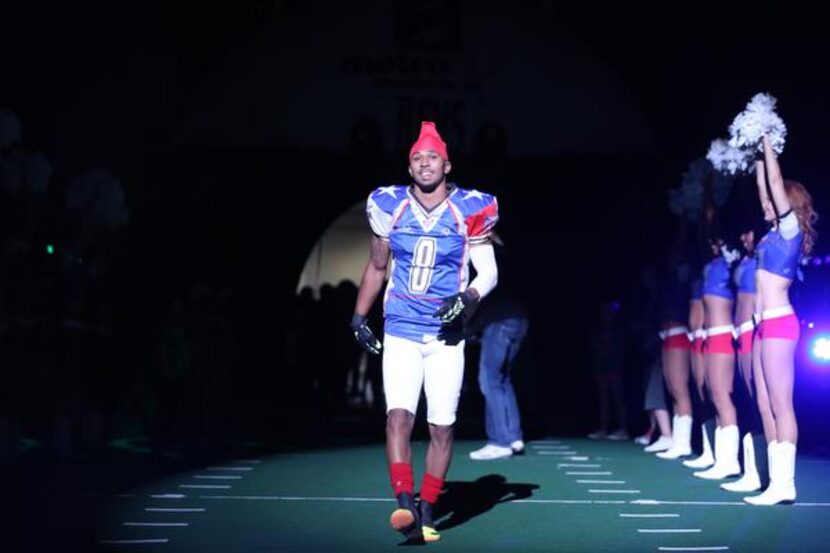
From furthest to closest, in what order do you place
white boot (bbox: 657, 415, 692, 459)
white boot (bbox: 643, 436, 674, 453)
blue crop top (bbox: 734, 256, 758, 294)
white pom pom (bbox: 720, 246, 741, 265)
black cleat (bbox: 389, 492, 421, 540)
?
white boot (bbox: 643, 436, 674, 453)
white boot (bbox: 657, 415, 692, 459)
white pom pom (bbox: 720, 246, 741, 265)
blue crop top (bbox: 734, 256, 758, 294)
black cleat (bbox: 389, 492, 421, 540)

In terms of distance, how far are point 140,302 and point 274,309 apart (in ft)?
33.6

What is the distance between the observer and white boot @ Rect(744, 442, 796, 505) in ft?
27.9

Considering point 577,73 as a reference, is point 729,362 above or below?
below

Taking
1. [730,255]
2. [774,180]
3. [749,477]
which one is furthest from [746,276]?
[774,180]

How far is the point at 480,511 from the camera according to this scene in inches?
330

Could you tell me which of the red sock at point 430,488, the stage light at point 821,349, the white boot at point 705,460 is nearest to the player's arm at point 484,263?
the red sock at point 430,488

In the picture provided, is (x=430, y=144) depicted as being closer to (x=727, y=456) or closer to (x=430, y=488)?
(x=430, y=488)

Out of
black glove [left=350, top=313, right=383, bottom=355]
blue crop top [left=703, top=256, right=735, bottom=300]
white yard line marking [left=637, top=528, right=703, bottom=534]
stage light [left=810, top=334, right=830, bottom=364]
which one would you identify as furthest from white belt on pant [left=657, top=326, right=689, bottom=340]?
black glove [left=350, top=313, right=383, bottom=355]

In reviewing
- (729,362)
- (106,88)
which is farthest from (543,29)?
(729,362)

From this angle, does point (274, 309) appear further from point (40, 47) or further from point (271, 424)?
point (40, 47)

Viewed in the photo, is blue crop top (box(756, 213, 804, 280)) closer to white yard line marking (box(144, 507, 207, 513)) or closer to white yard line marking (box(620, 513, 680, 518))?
white yard line marking (box(620, 513, 680, 518))

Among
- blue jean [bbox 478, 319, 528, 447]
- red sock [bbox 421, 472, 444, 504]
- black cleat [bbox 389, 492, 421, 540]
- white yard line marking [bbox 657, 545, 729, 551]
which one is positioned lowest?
white yard line marking [bbox 657, 545, 729, 551]

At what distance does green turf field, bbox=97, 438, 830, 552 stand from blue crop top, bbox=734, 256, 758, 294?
1.37 meters

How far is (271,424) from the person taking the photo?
17312 millimetres
